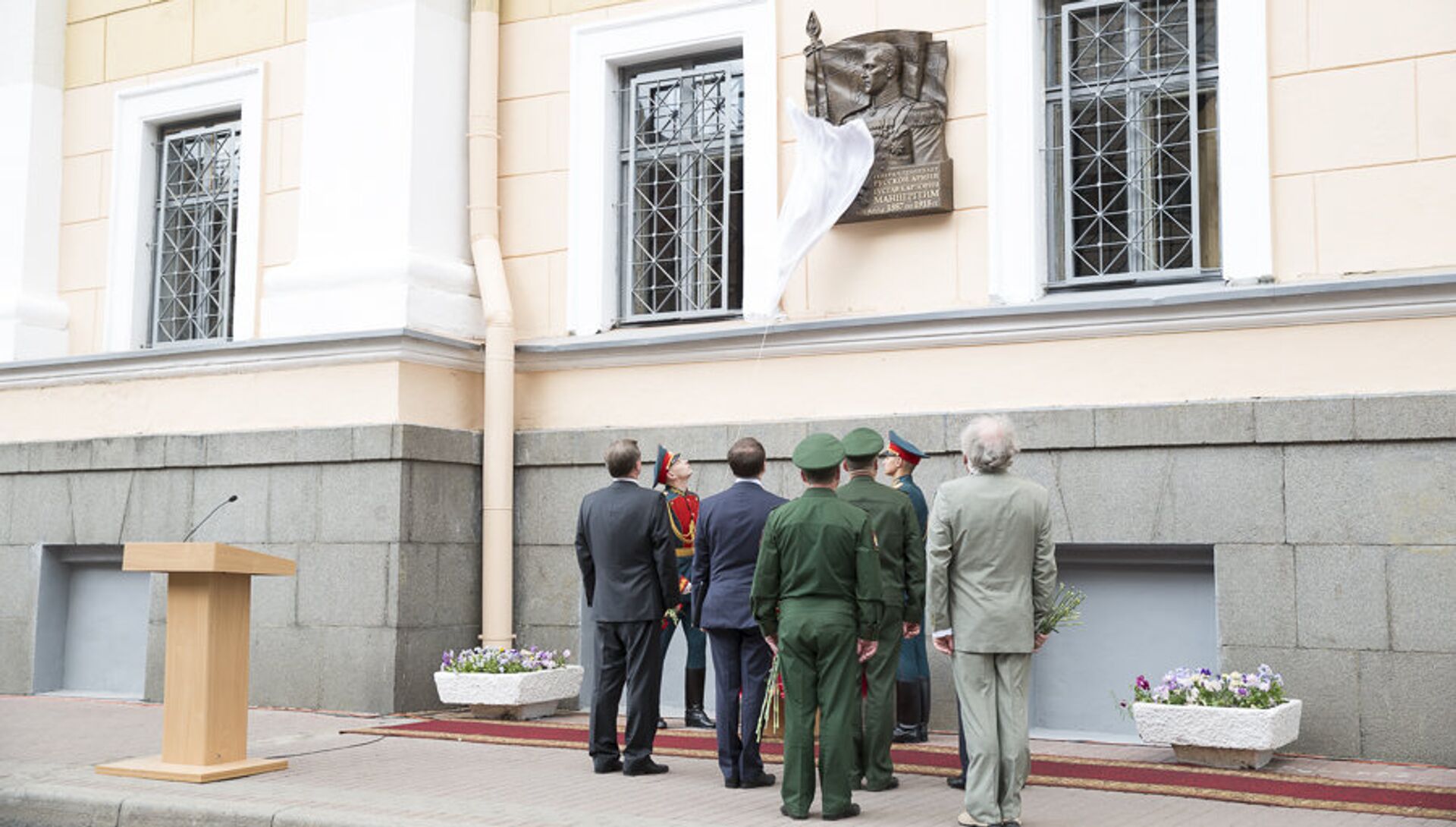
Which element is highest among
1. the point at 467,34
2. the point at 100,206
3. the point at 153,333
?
the point at 467,34

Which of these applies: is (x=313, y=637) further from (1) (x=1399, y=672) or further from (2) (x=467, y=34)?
(1) (x=1399, y=672)

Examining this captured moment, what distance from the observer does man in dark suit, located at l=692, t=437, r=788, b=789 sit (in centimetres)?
804

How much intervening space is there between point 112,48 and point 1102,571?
32.0 feet

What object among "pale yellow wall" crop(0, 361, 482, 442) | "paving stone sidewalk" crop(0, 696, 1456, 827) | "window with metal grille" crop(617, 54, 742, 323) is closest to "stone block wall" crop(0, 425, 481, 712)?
"pale yellow wall" crop(0, 361, 482, 442)

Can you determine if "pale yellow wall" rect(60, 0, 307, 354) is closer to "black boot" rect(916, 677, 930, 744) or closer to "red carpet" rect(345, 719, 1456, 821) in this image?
"red carpet" rect(345, 719, 1456, 821)

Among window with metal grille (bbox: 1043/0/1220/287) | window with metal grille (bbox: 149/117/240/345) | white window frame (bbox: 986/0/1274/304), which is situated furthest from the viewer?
window with metal grille (bbox: 149/117/240/345)

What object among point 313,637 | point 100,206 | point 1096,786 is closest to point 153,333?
point 100,206

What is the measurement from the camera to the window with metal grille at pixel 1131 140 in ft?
33.1

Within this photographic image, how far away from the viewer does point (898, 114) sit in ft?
35.6

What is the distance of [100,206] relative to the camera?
45.6 feet

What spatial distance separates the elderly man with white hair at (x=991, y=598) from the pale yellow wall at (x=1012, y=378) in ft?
9.51

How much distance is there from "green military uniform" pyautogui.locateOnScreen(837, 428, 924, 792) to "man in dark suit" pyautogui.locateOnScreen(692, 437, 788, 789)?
489 mm

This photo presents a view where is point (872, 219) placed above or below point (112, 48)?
below

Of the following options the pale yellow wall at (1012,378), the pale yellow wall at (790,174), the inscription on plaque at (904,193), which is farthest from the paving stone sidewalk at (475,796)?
the inscription on plaque at (904,193)
